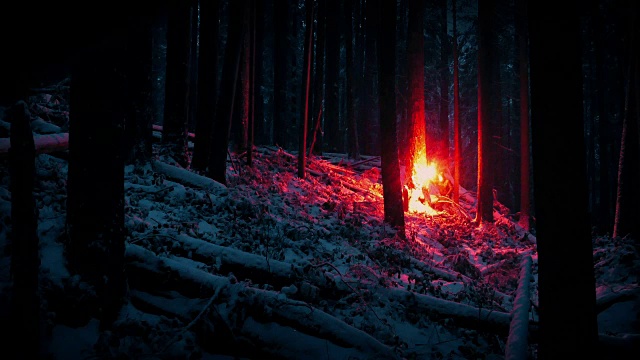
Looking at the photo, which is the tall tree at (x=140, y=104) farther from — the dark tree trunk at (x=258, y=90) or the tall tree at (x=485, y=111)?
the tall tree at (x=485, y=111)

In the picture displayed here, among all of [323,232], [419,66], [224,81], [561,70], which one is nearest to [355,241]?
[323,232]

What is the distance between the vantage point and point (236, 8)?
349 inches

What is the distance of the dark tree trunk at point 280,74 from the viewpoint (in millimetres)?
19234

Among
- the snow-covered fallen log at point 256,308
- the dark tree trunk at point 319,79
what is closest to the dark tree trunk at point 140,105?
the snow-covered fallen log at point 256,308

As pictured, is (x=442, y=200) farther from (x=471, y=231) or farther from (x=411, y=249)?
(x=411, y=249)

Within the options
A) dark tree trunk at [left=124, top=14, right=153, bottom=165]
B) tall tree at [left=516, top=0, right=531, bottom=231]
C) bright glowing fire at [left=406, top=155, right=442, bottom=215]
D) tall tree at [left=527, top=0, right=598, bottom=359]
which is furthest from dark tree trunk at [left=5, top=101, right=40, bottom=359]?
tall tree at [left=516, top=0, right=531, bottom=231]

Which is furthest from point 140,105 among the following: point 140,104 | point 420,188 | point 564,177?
point 420,188

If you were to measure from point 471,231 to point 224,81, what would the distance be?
1027 cm

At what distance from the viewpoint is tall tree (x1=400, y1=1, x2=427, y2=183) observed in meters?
14.2

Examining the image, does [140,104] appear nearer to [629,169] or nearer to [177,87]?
[177,87]

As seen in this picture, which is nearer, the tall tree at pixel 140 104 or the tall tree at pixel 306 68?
the tall tree at pixel 140 104

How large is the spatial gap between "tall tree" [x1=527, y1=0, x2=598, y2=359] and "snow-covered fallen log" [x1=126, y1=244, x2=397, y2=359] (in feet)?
6.09

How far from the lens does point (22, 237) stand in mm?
2760

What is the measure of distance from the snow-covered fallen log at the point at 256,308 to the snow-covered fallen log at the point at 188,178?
4166mm
